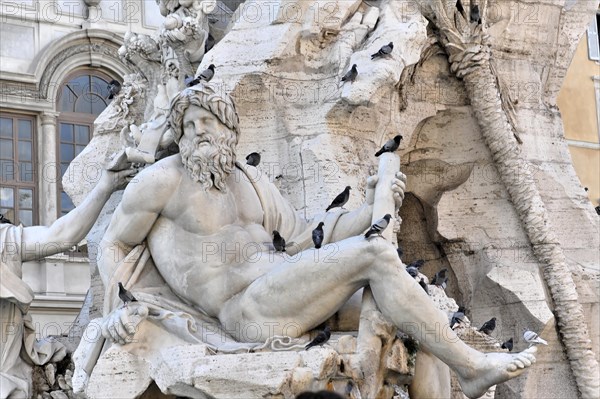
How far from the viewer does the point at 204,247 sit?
9086 mm

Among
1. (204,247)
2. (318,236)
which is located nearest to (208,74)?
(204,247)

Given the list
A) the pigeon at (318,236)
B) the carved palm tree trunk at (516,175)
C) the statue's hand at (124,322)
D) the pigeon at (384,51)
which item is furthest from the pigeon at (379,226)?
the carved palm tree trunk at (516,175)

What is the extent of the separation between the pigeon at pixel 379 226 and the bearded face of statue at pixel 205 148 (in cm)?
96

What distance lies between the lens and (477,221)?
11.7m

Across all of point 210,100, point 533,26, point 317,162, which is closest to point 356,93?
point 317,162

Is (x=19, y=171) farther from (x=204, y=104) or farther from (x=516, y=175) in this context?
(x=204, y=104)

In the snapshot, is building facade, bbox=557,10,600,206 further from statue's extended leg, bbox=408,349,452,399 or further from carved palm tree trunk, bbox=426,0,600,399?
statue's extended leg, bbox=408,349,452,399

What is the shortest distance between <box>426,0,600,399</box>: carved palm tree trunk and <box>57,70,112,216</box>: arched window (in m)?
11.5

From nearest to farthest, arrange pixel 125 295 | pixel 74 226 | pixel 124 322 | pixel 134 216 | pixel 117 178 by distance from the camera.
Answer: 1. pixel 124 322
2. pixel 125 295
3. pixel 134 216
4. pixel 117 178
5. pixel 74 226

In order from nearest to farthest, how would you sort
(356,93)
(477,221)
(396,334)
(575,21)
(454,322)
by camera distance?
(396,334)
(454,322)
(356,93)
(477,221)
(575,21)

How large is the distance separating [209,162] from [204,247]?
474mm

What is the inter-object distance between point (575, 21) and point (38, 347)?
4915mm

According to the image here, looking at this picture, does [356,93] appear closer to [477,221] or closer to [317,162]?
[317,162]

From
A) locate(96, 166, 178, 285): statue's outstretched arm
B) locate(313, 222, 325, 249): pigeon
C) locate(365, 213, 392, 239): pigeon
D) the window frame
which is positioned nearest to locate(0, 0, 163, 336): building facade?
the window frame
